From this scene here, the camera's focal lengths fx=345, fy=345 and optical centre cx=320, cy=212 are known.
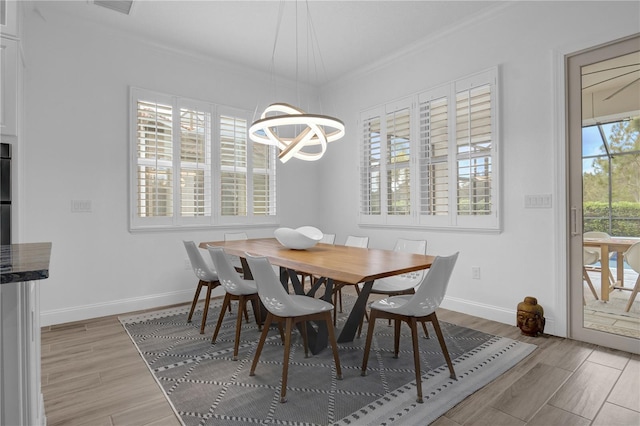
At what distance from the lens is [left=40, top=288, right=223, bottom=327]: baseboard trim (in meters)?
3.31

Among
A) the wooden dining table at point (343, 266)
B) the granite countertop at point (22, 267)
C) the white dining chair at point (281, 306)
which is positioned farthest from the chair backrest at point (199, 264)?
the granite countertop at point (22, 267)

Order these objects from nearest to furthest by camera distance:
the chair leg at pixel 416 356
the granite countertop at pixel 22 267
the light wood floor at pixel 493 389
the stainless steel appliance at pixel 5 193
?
the granite countertop at pixel 22 267 → the light wood floor at pixel 493 389 → the chair leg at pixel 416 356 → the stainless steel appliance at pixel 5 193

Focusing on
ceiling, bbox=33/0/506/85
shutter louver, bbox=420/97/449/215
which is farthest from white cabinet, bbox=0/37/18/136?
shutter louver, bbox=420/97/449/215

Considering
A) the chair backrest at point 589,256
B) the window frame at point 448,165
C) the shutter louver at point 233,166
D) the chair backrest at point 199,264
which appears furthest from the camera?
the shutter louver at point 233,166

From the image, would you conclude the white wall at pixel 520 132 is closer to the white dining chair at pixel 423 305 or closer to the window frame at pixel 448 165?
the window frame at pixel 448 165

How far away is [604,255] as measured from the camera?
2764mm

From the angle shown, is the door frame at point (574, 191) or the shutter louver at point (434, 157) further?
the shutter louver at point (434, 157)

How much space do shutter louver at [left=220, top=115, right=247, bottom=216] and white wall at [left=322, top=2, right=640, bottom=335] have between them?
2.30 meters

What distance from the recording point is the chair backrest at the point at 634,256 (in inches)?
102

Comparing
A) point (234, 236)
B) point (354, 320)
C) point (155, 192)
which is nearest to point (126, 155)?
point (155, 192)

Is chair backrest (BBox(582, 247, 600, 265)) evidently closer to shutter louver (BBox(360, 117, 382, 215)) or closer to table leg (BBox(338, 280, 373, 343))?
table leg (BBox(338, 280, 373, 343))

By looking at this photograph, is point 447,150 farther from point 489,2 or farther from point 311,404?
point 311,404

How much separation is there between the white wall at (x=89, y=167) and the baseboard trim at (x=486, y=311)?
3.02m

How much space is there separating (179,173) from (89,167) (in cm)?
89
